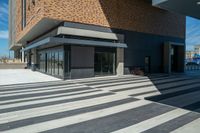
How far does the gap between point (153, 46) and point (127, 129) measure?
76.0 feet

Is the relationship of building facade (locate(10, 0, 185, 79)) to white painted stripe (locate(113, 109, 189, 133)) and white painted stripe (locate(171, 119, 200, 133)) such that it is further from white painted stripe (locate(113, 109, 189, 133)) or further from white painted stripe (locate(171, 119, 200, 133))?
white painted stripe (locate(171, 119, 200, 133))

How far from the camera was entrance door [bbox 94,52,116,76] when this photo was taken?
71.6ft

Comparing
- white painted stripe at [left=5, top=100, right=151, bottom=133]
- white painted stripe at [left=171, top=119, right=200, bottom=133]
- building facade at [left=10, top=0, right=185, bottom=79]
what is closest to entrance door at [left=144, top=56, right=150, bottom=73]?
building facade at [left=10, top=0, right=185, bottom=79]

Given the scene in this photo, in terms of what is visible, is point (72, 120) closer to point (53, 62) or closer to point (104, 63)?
point (104, 63)

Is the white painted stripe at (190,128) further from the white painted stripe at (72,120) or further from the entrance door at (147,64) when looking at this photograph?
the entrance door at (147,64)

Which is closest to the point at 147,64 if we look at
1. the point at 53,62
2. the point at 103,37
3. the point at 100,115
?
the point at 103,37

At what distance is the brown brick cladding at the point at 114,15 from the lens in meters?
18.2

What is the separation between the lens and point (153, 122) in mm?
6211

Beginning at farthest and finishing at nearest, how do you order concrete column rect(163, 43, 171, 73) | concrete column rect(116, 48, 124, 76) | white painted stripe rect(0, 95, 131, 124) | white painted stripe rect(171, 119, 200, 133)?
concrete column rect(163, 43, 171, 73) < concrete column rect(116, 48, 124, 76) < white painted stripe rect(0, 95, 131, 124) < white painted stripe rect(171, 119, 200, 133)

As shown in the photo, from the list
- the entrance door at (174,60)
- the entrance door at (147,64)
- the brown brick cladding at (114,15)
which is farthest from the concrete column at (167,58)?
the entrance door at (174,60)

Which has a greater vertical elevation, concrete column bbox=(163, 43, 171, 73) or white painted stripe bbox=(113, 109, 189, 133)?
concrete column bbox=(163, 43, 171, 73)

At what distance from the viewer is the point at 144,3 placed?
84.9 ft

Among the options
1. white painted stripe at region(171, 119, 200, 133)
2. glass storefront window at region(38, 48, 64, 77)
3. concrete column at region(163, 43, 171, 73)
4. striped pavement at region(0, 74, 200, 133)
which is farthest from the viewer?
concrete column at region(163, 43, 171, 73)

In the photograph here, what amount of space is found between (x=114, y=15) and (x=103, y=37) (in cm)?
356
